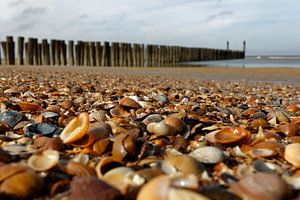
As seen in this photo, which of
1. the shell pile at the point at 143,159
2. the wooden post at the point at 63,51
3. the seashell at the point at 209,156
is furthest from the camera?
the wooden post at the point at 63,51

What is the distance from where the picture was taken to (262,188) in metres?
1.16

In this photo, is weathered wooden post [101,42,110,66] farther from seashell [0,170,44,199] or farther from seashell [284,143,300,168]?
seashell [0,170,44,199]

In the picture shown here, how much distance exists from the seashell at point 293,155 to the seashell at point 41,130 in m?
1.20

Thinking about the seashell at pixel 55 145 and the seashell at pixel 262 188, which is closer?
the seashell at pixel 262 188

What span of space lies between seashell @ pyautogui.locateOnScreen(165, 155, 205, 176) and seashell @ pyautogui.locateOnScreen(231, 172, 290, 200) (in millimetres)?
196

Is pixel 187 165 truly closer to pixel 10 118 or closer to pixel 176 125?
pixel 176 125

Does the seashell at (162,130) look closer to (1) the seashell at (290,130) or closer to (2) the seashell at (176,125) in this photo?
(2) the seashell at (176,125)

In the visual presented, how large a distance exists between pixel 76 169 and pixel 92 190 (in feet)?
0.87

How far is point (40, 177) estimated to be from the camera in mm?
1221

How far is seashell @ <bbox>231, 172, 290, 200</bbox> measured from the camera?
115 cm

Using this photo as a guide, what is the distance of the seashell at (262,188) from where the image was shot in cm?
115

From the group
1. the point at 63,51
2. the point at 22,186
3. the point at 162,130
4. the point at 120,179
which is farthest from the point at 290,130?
the point at 63,51

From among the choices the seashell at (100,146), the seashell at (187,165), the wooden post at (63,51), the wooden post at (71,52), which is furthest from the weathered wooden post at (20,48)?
the seashell at (187,165)

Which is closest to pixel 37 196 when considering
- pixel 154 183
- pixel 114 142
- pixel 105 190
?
pixel 105 190
